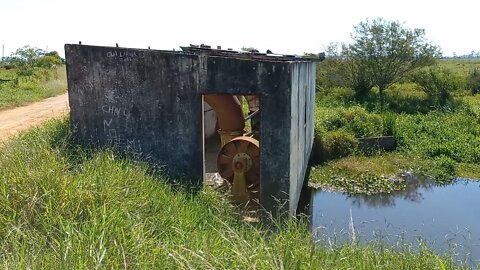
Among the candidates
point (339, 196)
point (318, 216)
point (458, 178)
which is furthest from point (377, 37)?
point (318, 216)

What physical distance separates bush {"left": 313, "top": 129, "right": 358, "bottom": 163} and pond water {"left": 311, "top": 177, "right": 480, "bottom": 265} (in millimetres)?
2259

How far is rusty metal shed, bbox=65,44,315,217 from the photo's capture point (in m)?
7.02

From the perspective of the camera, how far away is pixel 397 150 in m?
A: 14.9

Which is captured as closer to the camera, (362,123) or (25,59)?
(362,123)

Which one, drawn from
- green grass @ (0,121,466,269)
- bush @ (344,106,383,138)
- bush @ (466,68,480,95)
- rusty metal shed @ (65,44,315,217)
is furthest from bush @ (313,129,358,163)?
bush @ (466,68,480,95)

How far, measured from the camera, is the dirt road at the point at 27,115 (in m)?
12.1

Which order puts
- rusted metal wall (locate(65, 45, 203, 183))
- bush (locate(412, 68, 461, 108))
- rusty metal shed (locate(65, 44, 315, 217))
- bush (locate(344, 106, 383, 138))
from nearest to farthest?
rusty metal shed (locate(65, 44, 315, 217)), rusted metal wall (locate(65, 45, 203, 183)), bush (locate(344, 106, 383, 138)), bush (locate(412, 68, 461, 108))

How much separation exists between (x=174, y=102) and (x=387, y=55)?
18.0m

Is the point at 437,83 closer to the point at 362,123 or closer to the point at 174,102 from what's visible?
the point at 362,123

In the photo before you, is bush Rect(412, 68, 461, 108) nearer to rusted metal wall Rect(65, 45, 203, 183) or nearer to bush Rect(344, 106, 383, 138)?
bush Rect(344, 106, 383, 138)

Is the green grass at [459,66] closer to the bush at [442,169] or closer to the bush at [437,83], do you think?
the bush at [437,83]

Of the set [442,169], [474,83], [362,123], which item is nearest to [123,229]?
[442,169]

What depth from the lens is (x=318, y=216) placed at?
1012 centimetres

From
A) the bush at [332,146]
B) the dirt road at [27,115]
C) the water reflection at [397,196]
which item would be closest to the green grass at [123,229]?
the water reflection at [397,196]
